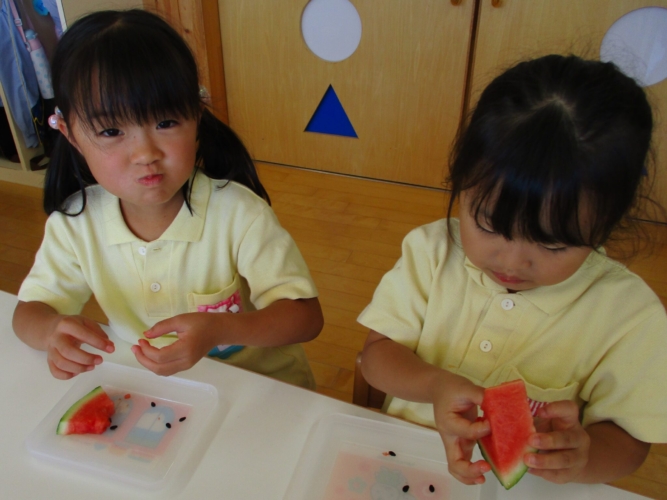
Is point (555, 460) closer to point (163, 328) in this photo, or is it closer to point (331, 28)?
point (163, 328)

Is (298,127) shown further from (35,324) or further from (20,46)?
(35,324)

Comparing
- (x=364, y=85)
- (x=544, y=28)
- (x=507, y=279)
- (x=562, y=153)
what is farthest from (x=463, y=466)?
(x=364, y=85)

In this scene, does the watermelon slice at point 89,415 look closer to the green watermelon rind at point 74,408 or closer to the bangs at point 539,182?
the green watermelon rind at point 74,408

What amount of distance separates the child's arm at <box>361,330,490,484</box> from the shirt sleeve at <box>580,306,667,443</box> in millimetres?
247

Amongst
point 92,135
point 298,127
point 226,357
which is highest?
point 92,135

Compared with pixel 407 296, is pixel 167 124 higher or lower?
higher

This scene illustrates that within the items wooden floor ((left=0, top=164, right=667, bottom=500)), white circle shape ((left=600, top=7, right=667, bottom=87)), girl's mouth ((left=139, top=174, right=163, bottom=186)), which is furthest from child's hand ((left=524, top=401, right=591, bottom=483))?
white circle shape ((left=600, top=7, right=667, bottom=87))

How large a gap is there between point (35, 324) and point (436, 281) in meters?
0.64

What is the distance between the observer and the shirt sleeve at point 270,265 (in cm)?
100

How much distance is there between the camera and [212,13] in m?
2.85

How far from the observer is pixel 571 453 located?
24.7 inches

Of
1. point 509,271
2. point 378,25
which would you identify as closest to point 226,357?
point 509,271

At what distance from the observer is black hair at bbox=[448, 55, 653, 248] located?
64cm

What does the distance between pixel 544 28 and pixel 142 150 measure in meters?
2.06
